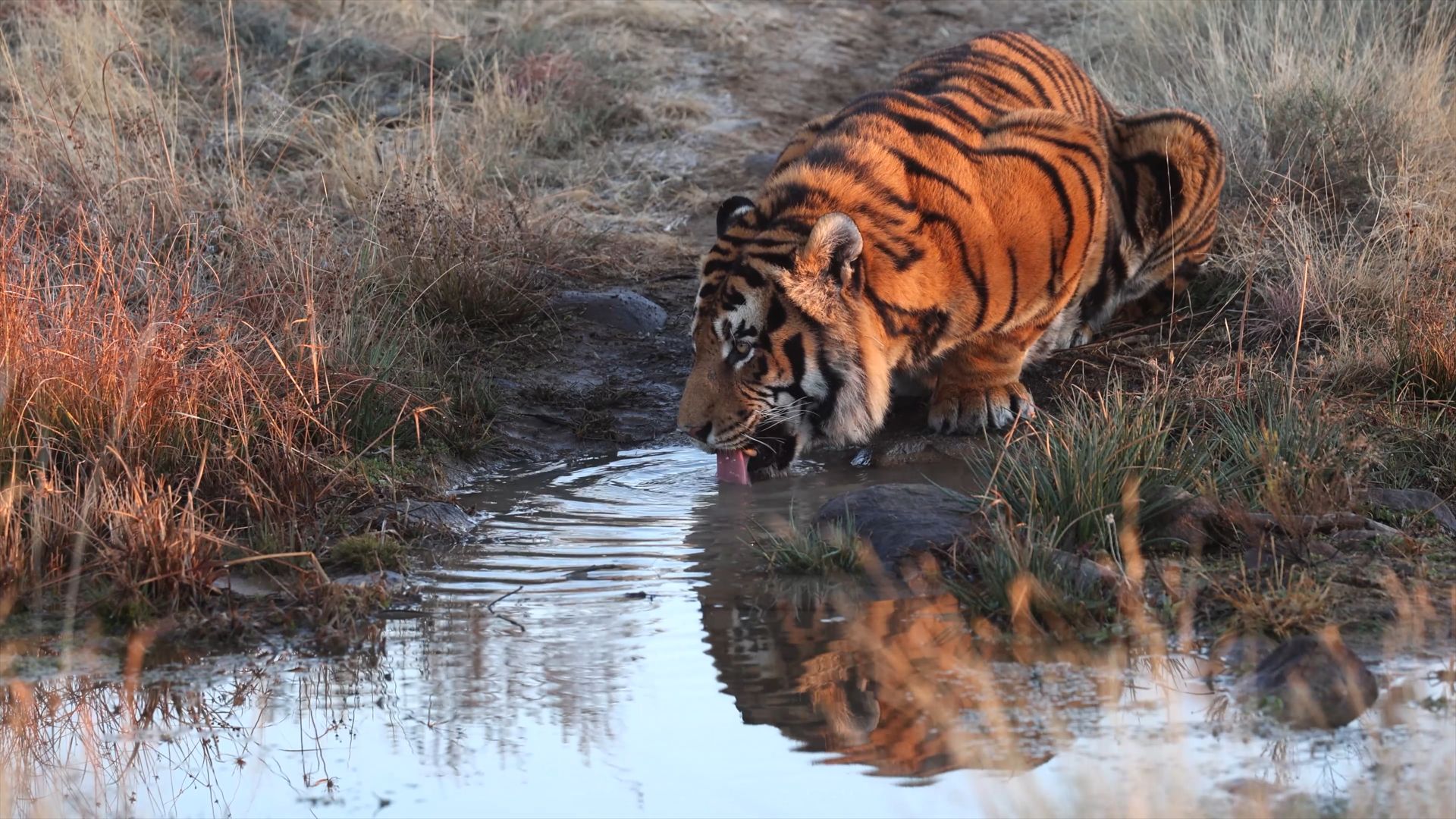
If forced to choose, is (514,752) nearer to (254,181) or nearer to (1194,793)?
(1194,793)

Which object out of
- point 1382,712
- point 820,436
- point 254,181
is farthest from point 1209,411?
point 254,181

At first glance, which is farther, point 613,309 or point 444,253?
point 613,309

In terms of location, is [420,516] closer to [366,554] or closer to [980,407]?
[366,554]

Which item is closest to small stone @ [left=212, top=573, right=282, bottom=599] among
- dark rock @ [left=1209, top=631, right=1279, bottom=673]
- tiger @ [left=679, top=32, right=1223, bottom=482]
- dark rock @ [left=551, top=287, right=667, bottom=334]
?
tiger @ [left=679, top=32, right=1223, bottom=482]

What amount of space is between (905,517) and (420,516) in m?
1.54

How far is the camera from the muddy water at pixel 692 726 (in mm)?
3010

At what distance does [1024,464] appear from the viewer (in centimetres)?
462

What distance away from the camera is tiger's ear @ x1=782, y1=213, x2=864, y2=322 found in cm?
470

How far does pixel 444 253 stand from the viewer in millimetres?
6426

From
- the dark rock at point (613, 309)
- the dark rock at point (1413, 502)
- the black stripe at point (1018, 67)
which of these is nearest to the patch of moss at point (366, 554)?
the dark rock at point (613, 309)

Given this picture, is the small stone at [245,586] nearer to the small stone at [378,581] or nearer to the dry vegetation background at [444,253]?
the dry vegetation background at [444,253]

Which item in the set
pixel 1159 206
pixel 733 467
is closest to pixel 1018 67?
pixel 1159 206

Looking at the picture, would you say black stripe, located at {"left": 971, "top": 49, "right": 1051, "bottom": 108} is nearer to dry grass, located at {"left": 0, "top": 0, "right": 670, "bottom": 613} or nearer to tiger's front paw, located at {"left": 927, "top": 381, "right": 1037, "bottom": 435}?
tiger's front paw, located at {"left": 927, "top": 381, "right": 1037, "bottom": 435}

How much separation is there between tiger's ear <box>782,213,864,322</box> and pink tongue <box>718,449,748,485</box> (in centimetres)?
61
